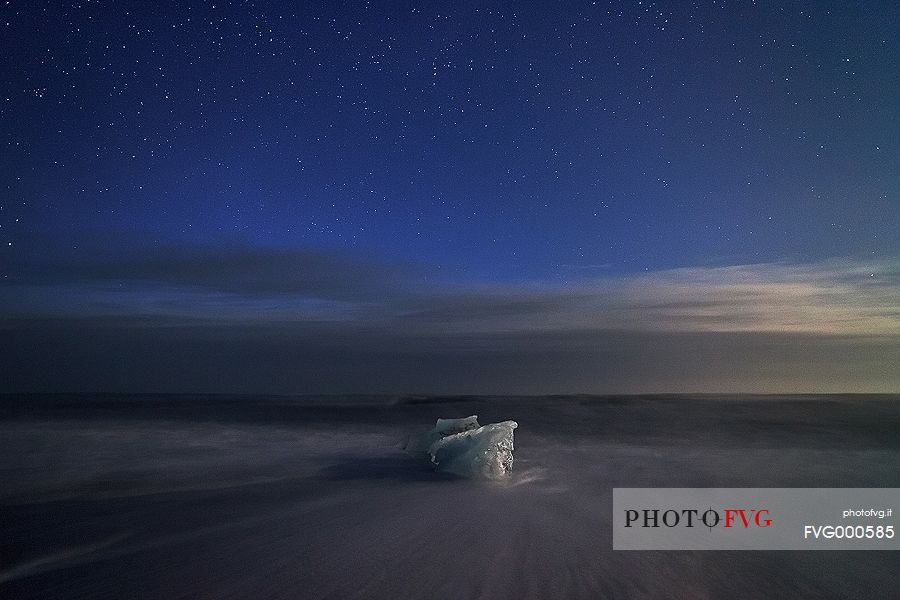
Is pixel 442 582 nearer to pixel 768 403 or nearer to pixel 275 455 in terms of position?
pixel 275 455

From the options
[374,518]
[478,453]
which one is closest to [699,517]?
[478,453]

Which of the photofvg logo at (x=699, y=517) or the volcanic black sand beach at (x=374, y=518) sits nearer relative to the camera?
the volcanic black sand beach at (x=374, y=518)

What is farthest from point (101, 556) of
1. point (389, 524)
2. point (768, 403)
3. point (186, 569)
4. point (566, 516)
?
point (768, 403)

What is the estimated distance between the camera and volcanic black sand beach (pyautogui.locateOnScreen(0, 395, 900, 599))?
3.73 metres

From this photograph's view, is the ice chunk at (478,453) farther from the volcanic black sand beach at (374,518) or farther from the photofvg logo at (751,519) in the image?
the photofvg logo at (751,519)

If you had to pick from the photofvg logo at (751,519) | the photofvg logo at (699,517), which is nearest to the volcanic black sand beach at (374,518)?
the photofvg logo at (751,519)

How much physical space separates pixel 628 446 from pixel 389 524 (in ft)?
26.7

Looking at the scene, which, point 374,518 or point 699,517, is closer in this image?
point 374,518

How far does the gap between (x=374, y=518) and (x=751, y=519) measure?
3908 mm

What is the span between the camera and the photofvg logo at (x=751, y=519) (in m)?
4.72

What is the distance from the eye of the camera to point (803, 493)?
7023mm

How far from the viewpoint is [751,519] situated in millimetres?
5562

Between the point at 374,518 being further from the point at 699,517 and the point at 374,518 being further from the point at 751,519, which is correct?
the point at 751,519

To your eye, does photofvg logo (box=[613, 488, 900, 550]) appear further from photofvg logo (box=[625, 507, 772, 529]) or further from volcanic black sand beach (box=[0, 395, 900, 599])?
volcanic black sand beach (box=[0, 395, 900, 599])
